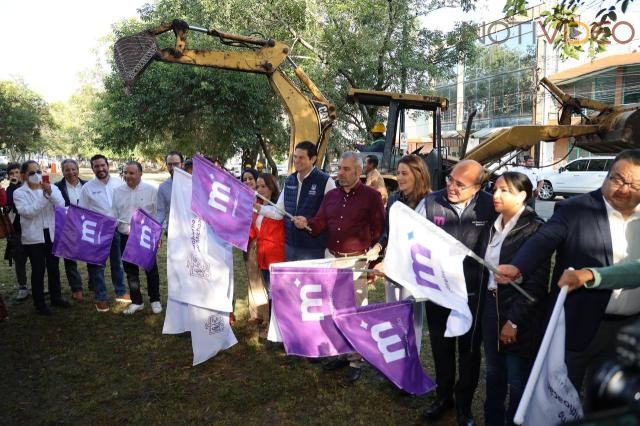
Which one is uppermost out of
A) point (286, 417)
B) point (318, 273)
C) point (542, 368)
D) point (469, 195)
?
point (469, 195)

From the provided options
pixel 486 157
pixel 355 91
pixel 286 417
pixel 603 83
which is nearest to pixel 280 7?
pixel 355 91

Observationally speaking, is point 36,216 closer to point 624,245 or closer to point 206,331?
point 206,331

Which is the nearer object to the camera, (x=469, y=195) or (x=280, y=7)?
(x=469, y=195)

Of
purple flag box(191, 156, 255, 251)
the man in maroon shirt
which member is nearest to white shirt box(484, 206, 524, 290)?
the man in maroon shirt

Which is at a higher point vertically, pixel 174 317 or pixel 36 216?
pixel 36 216

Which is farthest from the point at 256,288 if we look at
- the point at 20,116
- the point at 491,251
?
the point at 20,116

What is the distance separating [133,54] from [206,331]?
458 cm

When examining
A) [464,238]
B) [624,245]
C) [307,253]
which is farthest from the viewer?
[307,253]

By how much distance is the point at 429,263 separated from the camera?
10.3ft

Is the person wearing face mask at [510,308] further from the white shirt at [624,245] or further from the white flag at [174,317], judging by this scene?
the white flag at [174,317]

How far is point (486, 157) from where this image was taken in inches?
349

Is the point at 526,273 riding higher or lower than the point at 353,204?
lower

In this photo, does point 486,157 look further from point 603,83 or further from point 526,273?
point 603,83

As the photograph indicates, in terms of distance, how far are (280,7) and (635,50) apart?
23783 mm
